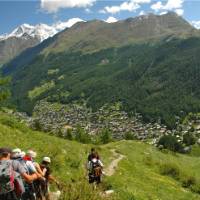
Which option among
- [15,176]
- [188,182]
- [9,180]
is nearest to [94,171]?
[15,176]

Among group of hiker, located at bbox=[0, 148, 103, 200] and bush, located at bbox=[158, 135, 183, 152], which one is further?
bush, located at bbox=[158, 135, 183, 152]

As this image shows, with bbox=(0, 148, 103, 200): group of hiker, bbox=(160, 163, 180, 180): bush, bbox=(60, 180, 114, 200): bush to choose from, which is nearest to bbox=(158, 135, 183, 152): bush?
bbox=(160, 163, 180, 180): bush

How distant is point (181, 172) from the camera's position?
45.0m

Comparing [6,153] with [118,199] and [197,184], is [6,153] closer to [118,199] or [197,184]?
[118,199]

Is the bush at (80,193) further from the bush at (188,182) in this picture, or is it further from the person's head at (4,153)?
the bush at (188,182)

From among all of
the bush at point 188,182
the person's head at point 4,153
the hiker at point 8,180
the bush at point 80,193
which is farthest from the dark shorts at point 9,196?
the bush at point 188,182

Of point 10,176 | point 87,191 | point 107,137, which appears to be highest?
point 10,176

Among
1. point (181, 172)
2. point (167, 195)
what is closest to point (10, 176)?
point (167, 195)

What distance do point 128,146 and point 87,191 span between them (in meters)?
49.8

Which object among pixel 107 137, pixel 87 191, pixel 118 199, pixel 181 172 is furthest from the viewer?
pixel 107 137

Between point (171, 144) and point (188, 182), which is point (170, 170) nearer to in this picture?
point (188, 182)

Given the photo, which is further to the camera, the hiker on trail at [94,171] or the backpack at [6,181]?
the hiker on trail at [94,171]

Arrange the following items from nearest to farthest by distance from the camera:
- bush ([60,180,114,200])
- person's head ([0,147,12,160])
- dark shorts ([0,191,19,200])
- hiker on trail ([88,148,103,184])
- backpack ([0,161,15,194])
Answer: backpack ([0,161,15,194]) → dark shorts ([0,191,19,200]) → person's head ([0,147,12,160]) → bush ([60,180,114,200]) → hiker on trail ([88,148,103,184])

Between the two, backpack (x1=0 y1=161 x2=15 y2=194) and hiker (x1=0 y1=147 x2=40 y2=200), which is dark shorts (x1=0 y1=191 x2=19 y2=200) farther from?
backpack (x1=0 y1=161 x2=15 y2=194)
